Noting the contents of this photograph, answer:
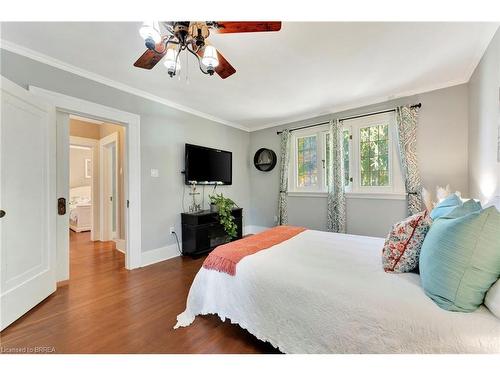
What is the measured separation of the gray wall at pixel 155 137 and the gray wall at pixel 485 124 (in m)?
3.27

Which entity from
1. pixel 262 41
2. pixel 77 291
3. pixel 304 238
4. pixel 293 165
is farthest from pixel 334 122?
pixel 77 291

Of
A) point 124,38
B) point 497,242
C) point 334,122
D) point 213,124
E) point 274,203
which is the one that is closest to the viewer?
point 497,242

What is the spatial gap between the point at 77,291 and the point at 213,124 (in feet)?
10.4

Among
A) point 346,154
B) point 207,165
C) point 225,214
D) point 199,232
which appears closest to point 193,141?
point 207,165

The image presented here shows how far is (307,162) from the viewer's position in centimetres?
408

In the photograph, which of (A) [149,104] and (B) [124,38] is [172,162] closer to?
(A) [149,104]

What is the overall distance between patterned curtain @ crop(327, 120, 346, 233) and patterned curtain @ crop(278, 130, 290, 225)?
2.86 ft

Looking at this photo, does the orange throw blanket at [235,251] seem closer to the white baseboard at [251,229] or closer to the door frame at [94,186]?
the white baseboard at [251,229]

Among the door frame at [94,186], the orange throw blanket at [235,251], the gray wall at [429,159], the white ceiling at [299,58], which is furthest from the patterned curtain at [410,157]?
the door frame at [94,186]

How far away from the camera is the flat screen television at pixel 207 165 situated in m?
3.43

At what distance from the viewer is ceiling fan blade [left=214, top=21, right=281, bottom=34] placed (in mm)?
1245

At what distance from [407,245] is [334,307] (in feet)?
2.05

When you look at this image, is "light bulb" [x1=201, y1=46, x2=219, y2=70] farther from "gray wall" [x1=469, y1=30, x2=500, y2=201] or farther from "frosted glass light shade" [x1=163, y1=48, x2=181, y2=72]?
"gray wall" [x1=469, y1=30, x2=500, y2=201]

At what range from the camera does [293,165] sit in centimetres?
425
